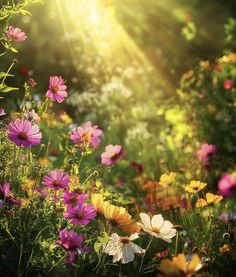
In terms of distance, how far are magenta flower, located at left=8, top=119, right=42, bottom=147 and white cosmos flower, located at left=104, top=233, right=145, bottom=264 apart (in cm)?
45

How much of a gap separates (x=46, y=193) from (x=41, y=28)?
5.90m

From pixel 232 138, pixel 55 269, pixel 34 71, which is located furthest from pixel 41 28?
pixel 55 269

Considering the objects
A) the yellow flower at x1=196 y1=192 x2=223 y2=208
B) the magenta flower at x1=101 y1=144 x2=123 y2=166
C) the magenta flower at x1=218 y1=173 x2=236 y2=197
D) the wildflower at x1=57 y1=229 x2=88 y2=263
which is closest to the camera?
the wildflower at x1=57 y1=229 x2=88 y2=263

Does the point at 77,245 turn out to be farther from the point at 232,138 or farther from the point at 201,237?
the point at 232,138

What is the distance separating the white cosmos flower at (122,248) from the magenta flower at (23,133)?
45 centimetres

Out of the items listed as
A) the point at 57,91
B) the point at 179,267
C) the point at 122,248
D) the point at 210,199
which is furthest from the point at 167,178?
the point at 179,267

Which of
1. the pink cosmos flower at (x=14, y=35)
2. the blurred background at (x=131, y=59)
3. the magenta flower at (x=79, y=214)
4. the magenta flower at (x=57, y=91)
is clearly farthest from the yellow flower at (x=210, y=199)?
the blurred background at (x=131, y=59)

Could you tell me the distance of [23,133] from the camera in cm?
197

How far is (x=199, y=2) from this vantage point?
375 inches

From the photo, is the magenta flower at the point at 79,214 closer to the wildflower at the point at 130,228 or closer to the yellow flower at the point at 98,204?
the yellow flower at the point at 98,204

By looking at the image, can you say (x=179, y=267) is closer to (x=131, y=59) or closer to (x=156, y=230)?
(x=156, y=230)

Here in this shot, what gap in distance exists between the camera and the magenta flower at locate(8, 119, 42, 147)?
195 cm

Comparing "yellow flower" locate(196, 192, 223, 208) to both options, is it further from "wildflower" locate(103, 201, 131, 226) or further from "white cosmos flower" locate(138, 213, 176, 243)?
"wildflower" locate(103, 201, 131, 226)

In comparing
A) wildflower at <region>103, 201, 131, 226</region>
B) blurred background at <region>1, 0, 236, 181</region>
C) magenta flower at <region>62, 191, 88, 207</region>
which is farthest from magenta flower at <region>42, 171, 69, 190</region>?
blurred background at <region>1, 0, 236, 181</region>
